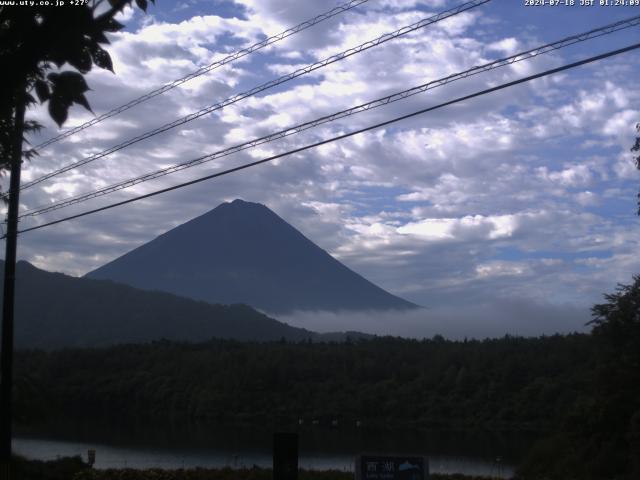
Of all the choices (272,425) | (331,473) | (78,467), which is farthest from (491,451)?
(272,425)

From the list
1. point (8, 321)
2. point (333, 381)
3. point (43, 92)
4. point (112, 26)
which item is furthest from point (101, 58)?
point (333, 381)

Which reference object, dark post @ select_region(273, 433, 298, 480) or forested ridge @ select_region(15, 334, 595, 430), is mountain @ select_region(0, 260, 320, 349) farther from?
dark post @ select_region(273, 433, 298, 480)

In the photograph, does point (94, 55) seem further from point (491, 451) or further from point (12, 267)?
point (491, 451)

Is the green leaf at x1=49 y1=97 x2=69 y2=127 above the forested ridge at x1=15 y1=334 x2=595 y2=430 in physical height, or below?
above

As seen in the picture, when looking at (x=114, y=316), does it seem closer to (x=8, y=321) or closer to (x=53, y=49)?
(x=8, y=321)

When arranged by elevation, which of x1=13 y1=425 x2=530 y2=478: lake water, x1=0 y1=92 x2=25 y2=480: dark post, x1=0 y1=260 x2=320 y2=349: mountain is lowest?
x1=13 y1=425 x2=530 y2=478: lake water

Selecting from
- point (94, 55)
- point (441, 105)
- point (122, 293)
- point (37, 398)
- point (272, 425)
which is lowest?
point (272, 425)

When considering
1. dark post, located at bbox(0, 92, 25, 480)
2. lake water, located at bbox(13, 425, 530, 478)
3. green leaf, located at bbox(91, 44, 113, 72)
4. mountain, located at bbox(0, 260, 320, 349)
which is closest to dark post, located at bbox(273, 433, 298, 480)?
dark post, located at bbox(0, 92, 25, 480)

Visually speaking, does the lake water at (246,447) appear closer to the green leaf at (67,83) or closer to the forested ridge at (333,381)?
the forested ridge at (333,381)
